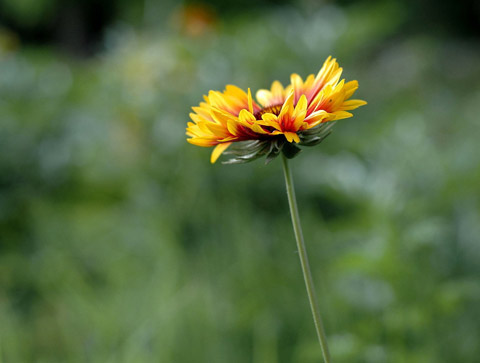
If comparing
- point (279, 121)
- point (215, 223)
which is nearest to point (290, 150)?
point (279, 121)

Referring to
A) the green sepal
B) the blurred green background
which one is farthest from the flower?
the blurred green background

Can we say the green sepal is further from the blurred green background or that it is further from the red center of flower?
the blurred green background

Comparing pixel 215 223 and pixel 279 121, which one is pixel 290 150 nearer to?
pixel 279 121

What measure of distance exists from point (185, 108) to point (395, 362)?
123 centimetres

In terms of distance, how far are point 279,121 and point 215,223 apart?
1247mm

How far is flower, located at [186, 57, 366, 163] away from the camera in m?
0.50

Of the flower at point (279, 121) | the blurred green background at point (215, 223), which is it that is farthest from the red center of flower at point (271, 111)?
the blurred green background at point (215, 223)

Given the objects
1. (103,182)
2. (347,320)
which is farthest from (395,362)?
(103,182)

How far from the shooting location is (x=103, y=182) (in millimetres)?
2572

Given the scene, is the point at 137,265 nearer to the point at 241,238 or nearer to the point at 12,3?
the point at 241,238

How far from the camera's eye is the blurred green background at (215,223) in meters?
1.12

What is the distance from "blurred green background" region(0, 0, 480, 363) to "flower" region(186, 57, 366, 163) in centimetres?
48

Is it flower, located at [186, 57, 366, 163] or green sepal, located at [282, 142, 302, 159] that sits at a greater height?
flower, located at [186, 57, 366, 163]

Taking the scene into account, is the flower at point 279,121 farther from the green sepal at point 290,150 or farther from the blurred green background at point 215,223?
the blurred green background at point 215,223
